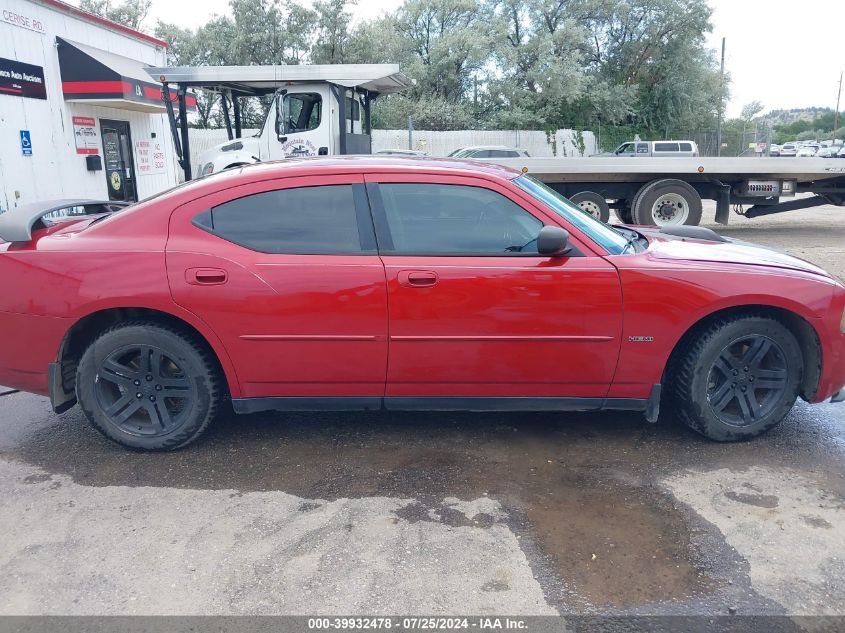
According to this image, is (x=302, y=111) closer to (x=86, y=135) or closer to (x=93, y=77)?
(x=93, y=77)

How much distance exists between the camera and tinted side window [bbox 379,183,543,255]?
12.5ft

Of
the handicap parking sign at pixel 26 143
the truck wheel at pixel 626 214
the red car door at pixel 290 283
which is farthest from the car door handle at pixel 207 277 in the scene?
the truck wheel at pixel 626 214

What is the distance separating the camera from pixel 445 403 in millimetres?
3906

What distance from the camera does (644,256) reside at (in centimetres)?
385

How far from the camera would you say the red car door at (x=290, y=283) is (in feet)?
12.2

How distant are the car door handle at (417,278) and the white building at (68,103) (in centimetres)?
868

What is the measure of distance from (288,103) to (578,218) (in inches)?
305

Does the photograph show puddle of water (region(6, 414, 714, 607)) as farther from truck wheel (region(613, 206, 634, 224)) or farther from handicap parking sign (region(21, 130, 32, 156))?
truck wheel (region(613, 206, 634, 224))

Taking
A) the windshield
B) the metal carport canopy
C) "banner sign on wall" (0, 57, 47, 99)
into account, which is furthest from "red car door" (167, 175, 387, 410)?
"banner sign on wall" (0, 57, 47, 99)

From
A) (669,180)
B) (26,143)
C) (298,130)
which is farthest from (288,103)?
(669,180)

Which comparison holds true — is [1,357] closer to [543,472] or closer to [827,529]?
[543,472]

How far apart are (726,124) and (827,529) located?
47.5m

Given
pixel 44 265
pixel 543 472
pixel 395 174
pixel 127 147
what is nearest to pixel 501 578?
pixel 543 472

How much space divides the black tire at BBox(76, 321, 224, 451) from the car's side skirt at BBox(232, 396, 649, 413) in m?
0.24
